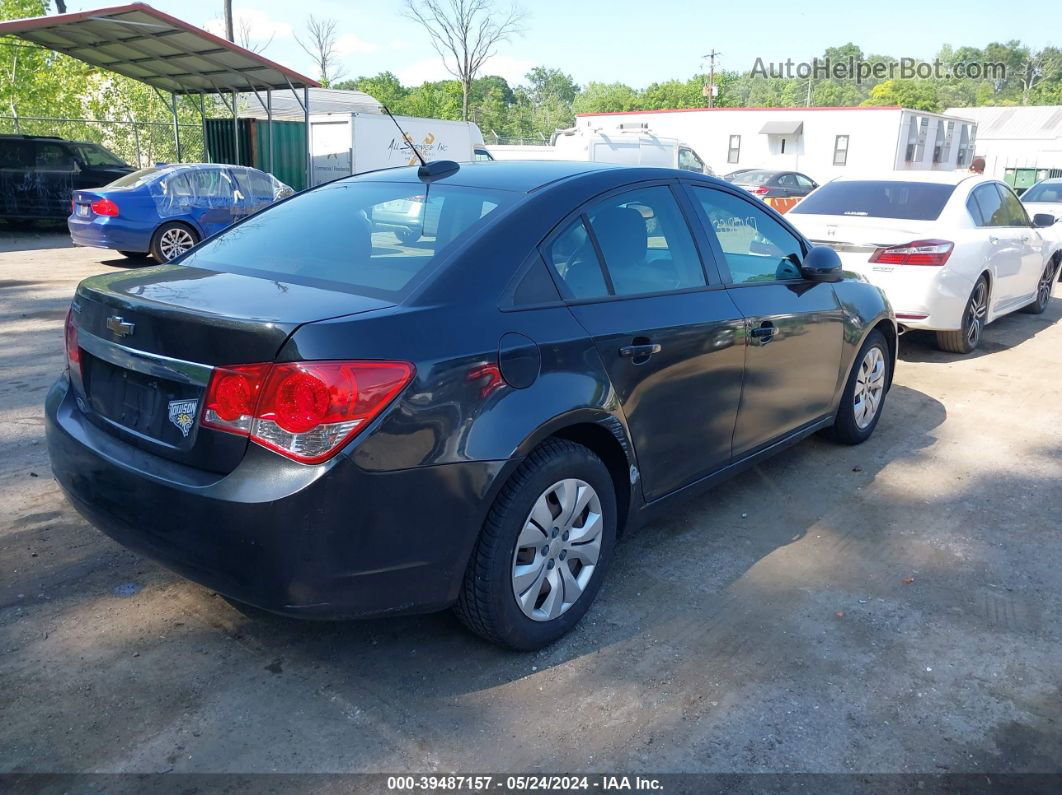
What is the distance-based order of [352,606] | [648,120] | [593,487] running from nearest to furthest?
1. [352,606]
2. [593,487]
3. [648,120]

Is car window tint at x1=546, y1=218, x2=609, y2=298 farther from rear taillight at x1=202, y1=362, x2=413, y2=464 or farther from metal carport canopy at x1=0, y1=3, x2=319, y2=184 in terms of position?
metal carport canopy at x1=0, y1=3, x2=319, y2=184

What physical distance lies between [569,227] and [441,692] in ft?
5.58

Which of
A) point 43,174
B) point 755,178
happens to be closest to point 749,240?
point 43,174

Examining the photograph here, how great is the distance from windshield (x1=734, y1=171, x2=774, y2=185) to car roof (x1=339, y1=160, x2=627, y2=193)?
1998 centimetres

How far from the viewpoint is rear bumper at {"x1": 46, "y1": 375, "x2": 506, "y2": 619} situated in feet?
8.02

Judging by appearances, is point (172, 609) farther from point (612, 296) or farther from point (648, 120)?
point (648, 120)

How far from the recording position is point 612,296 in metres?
3.32

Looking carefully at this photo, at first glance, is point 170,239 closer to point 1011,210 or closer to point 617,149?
point 1011,210

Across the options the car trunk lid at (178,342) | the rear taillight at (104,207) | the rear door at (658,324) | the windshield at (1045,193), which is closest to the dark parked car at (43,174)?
the rear taillight at (104,207)

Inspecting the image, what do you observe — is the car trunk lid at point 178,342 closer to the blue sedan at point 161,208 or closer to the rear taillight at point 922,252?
the rear taillight at point 922,252

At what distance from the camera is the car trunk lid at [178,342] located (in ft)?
8.27

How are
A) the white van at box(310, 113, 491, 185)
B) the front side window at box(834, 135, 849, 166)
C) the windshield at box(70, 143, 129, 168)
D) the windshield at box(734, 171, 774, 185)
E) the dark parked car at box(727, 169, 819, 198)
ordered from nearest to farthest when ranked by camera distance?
the windshield at box(70, 143, 129, 168)
the white van at box(310, 113, 491, 185)
the dark parked car at box(727, 169, 819, 198)
the windshield at box(734, 171, 774, 185)
the front side window at box(834, 135, 849, 166)

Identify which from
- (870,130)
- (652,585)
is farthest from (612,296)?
(870,130)


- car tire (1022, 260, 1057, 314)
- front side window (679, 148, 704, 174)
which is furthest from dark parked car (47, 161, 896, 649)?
front side window (679, 148, 704, 174)
